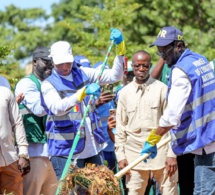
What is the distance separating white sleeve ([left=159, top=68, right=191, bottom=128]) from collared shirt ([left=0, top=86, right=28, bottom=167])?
6.36 feet

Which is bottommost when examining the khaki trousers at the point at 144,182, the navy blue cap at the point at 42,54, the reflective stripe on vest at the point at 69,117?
the khaki trousers at the point at 144,182

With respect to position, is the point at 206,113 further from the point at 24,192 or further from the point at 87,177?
the point at 24,192

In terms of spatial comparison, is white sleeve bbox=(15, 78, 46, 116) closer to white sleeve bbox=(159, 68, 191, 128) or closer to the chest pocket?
the chest pocket

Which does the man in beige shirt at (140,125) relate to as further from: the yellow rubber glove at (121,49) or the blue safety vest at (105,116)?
the blue safety vest at (105,116)

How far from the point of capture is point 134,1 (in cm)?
1777

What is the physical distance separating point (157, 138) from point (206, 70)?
2.72ft

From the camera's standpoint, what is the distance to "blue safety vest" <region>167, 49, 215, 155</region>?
6.84 meters

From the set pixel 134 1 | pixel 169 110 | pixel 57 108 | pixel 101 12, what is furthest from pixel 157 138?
pixel 134 1

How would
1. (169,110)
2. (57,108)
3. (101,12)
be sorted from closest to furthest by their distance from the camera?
(169,110) → (57,108) → (101,12)

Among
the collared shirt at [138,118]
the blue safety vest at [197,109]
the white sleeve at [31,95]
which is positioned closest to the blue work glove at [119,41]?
the collared shirt at [138,118]

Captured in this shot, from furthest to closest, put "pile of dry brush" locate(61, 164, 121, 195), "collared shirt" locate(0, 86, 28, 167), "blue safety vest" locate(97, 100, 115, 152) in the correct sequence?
1. "blue safety vest" locate(97, 100, 115, 152)
2. "collared shirt" locate(0, 86, 28, 167)
3. "pile of dry brush" locate(61, 164, 121, 195)

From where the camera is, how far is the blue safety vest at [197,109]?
22.5 feet

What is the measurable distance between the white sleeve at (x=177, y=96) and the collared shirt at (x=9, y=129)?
6.36 ft

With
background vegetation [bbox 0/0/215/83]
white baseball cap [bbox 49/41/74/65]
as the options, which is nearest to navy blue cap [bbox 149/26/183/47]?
white baseball cap [bbox 49/41/74/65]
